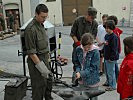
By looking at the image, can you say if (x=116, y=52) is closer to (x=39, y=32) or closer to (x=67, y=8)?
(x=39, y=32)

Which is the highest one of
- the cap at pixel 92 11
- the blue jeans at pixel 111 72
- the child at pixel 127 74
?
the cap at pixel 92 11

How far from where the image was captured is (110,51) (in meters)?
6.48

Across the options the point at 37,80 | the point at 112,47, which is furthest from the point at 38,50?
the point at 112,47

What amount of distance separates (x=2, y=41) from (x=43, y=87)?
12.5 meters

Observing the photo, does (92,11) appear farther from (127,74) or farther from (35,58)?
(127,74)

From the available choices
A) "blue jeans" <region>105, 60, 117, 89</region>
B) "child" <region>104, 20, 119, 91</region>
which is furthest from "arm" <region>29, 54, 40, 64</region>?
"blue jeans" <region>105, 60, 117, 89</region>

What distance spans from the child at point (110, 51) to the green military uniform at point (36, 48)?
6.02 ft

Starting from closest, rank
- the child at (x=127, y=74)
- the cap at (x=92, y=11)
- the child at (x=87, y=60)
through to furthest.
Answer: the child at (x=127, y=74), the child at (x=87, y=60), the cap at (x=92, y=11)

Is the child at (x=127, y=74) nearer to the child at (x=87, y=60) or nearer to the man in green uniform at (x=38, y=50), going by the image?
the child at (x=87, y=60)

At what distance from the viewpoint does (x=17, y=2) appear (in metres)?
25.7

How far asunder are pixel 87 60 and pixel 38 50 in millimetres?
941

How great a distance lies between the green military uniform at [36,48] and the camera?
4.73 m

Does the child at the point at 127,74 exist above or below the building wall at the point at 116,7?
below

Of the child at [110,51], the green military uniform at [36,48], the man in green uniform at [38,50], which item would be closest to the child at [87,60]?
the man in green uniform at [38,50]
